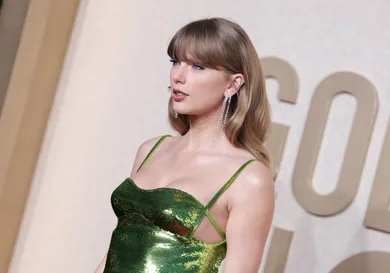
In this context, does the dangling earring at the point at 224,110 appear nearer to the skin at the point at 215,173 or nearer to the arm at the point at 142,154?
the skin at the point at 215,173

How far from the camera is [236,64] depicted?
1.77 m

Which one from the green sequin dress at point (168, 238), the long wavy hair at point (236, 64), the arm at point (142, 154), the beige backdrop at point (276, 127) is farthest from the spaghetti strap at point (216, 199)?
the beige backdrop at point (276, 127)

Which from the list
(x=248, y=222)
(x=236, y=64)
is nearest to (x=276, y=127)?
(x=236, y=64)

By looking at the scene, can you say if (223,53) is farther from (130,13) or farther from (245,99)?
(130,13)

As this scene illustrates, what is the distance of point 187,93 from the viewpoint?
1.77 m

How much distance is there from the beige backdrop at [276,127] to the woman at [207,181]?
0.77 metres

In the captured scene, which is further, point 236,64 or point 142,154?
point 142,154

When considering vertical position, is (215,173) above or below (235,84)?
below

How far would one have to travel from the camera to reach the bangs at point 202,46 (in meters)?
1.74

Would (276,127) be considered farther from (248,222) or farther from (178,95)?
(248,222)

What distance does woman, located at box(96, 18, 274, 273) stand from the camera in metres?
1.68

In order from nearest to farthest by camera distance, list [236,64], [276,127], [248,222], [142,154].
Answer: [248,222]
[236,64]
[142,154]
[276,127]

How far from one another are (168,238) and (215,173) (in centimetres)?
21

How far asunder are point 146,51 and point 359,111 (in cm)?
104
